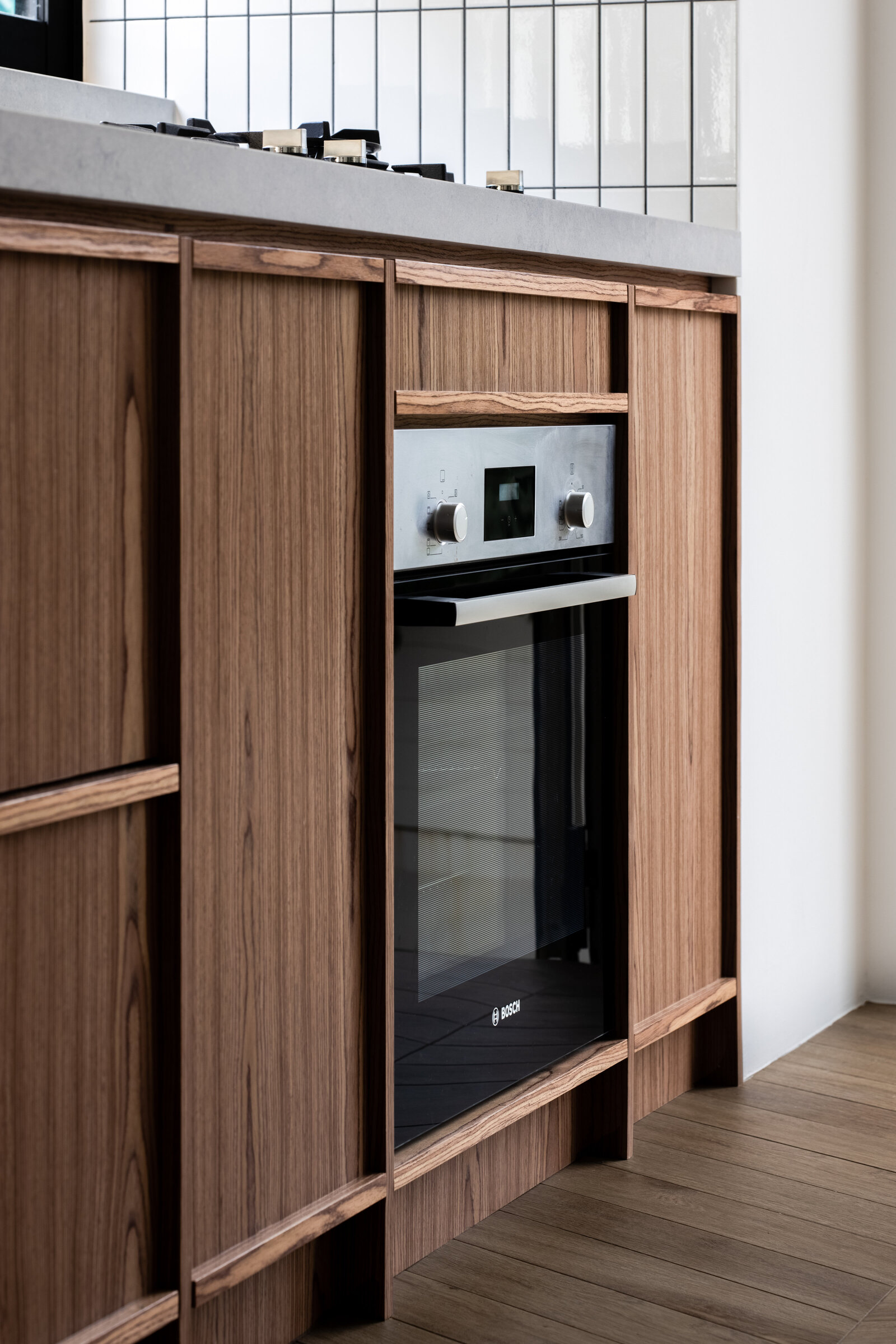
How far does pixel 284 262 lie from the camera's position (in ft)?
4.28

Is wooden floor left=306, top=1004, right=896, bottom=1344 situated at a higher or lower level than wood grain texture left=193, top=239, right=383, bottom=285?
lower

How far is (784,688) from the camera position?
223 centimetres

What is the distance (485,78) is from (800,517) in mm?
800

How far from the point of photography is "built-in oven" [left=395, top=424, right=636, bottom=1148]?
153cm

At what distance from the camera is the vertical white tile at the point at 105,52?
223 centimetres

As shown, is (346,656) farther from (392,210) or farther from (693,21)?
(693,21)

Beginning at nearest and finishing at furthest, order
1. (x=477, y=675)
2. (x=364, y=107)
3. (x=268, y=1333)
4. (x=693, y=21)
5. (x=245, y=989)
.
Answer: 1. (x=245, y=989)
2. (x=268, y=1333)
3. (x=477, y=675)
4. (x=693, y=21)
5. (x=364, y=107)

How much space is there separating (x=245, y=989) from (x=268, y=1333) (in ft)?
1.26

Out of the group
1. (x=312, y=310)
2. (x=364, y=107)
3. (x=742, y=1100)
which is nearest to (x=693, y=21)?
(x=364, y=107)

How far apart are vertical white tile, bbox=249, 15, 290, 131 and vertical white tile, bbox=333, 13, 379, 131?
8 centimetres

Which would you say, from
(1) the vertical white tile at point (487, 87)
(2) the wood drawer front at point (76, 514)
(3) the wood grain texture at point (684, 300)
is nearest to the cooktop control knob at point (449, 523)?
(2) the wood drawer front at point (76, 514)

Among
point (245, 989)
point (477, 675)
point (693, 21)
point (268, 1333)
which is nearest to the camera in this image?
point (245, 989)

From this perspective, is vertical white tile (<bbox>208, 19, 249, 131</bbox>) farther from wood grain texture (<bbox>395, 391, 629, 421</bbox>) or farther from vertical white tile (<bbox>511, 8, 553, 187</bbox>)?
wood grain texture (<bbox>395, 391, 629, 421</bbox>)

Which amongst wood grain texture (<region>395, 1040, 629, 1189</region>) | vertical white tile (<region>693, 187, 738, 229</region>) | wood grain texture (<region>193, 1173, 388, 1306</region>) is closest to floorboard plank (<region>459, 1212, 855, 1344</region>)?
wood grain texture (<region>395, 1040, 629, 1189</region>)
